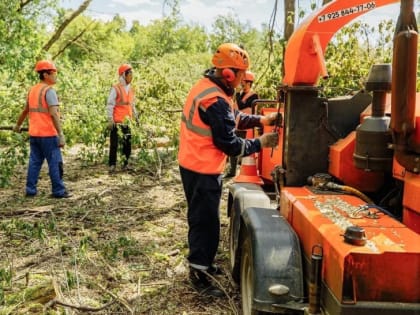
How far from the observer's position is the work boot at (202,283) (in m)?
4.11

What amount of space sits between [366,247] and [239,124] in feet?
8.31

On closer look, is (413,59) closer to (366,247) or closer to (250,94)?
(366,247)

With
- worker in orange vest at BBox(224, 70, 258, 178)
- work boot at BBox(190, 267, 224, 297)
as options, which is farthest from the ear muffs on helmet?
worker in orange vest at BBox(224, 70, 258, 178)

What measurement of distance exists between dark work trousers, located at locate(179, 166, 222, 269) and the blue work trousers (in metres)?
3.63

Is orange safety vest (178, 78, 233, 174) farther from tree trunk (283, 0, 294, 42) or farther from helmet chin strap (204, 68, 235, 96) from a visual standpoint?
tree trunk (283, 0, 294, 42)

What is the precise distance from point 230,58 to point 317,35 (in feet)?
2.25

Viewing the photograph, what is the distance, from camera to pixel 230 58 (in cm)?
387

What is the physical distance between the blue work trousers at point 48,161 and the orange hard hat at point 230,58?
13.0ft

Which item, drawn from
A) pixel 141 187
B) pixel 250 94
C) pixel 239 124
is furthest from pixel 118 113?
pixel 239 124

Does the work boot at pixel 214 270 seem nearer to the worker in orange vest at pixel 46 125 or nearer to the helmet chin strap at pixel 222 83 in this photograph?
the helmet chin strap at pixel 222 83

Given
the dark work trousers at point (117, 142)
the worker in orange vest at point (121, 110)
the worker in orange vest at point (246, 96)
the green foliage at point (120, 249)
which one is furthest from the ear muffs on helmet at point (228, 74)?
the dark work trousers at point (117, 142)

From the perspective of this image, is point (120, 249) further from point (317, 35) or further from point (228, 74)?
point (317, 35)

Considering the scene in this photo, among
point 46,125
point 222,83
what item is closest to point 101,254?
point 222,83

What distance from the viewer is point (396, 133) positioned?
2500 mm
